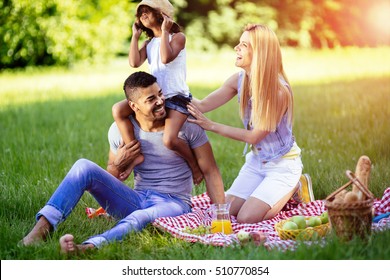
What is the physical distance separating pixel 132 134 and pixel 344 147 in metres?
2.85

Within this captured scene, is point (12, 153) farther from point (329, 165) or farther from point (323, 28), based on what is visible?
point (323, 28)

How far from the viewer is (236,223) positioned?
16.0ft

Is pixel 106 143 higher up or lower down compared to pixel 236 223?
higher up

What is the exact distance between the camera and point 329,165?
20.2ft

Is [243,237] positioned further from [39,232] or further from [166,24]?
[166,24]

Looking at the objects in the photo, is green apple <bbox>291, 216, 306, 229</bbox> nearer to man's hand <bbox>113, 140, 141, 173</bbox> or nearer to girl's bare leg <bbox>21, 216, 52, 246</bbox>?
man's hand <bbox>113, 140, 141, 173</bbox>

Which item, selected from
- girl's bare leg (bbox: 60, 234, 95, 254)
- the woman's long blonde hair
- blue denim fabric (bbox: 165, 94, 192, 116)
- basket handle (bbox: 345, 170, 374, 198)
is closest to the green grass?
girl's bare leg (bbox: 60, 234, 95, 254)

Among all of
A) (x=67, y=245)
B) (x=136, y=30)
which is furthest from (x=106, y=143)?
(x=67, y=245)

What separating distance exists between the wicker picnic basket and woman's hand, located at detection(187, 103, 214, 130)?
1058 mm

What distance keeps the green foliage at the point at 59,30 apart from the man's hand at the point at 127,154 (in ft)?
38.2

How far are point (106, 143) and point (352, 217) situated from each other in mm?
4237

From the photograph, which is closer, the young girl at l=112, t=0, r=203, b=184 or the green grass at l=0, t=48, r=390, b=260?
the green grass at l=0, t=48, r=390, b=260

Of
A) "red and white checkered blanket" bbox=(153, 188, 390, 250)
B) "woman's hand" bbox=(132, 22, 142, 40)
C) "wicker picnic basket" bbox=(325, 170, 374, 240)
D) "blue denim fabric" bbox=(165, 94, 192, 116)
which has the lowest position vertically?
"red and white checkered blanket" bbox=(153, 188, 390, 250)

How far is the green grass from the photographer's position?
4.10 meters
